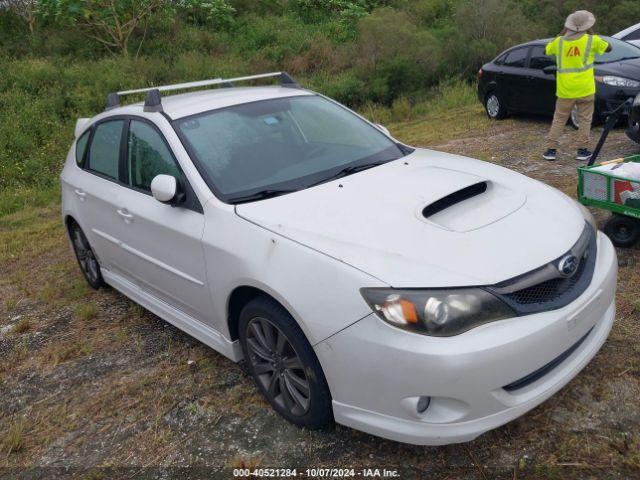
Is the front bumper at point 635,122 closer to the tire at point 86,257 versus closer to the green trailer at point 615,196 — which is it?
the green trailer at point 615,196

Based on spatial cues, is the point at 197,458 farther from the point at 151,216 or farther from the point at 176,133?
the point at 176,133

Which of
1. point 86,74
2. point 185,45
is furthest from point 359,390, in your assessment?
point 185,45

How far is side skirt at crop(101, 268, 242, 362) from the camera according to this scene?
3.44 m

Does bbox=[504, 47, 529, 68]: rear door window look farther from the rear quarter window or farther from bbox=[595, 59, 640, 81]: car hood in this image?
the rear quarter window

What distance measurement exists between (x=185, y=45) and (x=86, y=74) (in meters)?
4.22


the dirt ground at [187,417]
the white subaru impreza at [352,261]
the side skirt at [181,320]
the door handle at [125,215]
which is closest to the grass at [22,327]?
the dirt ground at [187,417]

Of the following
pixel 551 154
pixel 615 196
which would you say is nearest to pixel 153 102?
pixel 615 196

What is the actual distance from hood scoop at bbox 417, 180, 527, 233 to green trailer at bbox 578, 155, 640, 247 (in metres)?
1.59

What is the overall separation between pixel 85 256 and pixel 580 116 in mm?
5969

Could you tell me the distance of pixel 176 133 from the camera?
368 cm

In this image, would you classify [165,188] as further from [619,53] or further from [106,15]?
[106,15]

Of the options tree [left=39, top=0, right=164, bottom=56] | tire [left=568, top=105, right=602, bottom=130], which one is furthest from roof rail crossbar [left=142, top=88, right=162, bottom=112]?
tree [left=39, top=0, right=164, bottom=56]

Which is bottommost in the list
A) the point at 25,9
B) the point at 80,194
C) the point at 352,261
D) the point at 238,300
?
the point at 238,300

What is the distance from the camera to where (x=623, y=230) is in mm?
4770
